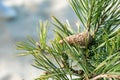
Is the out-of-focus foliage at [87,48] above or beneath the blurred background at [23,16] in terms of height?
beneath

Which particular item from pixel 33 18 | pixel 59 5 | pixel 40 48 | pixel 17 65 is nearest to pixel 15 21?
pixel 33 18

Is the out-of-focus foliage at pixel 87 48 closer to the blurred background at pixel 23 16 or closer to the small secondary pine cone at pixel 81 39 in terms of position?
the small secondary pine cone at pixel 81 39

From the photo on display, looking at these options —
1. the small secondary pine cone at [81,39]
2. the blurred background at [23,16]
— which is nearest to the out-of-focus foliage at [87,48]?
the small secondary pine cone at [81,39]

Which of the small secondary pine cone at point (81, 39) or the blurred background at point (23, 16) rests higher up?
the blurred background at point (23, 16)

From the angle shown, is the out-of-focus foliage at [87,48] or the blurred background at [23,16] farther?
the blurred background at [23,16]

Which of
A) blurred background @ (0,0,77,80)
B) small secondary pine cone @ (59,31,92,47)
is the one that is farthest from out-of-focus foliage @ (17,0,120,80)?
blurred background @ (0,0,77,80)

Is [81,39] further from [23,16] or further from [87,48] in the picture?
[23,16]

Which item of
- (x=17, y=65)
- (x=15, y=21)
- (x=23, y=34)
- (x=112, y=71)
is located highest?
(x=15, y=21)

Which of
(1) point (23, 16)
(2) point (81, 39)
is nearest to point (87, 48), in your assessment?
(2) point (81, 39)

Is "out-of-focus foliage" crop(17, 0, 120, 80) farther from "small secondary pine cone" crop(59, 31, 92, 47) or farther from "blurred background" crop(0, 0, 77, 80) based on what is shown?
"blurred background" crop(0, 0, 77, 80)

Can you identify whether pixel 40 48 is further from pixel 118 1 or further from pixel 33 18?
pixel 33 18

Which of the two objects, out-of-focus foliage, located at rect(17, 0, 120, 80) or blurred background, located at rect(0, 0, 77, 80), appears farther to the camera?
blurred background, located at rect(0, 0, 77, 80)
